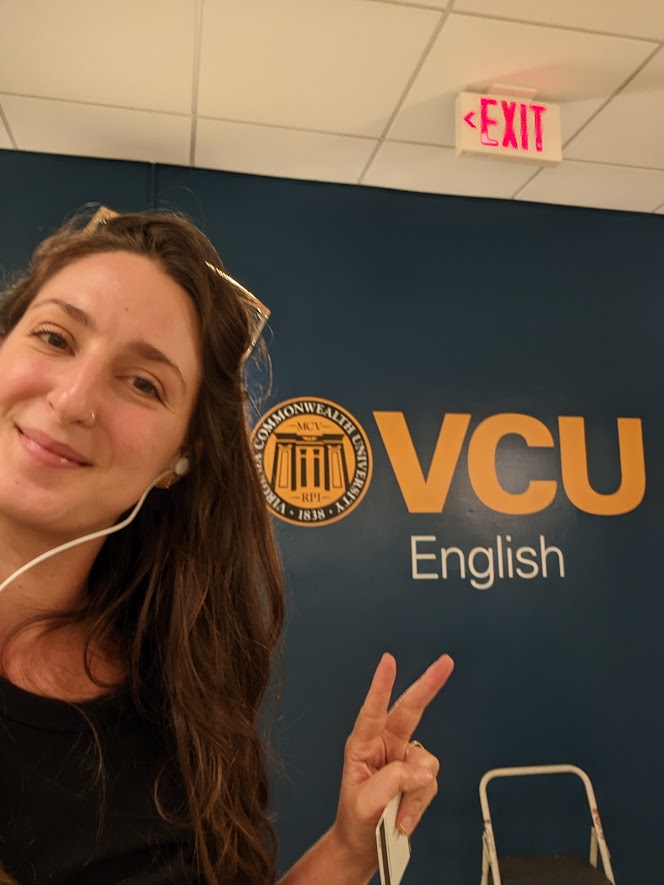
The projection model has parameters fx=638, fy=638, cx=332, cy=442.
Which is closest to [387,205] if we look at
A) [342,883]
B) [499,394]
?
[499,394]

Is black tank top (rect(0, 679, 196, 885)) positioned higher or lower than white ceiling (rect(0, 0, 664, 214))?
lower

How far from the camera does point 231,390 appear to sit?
44.1 inches

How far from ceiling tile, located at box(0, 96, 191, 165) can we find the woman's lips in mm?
1899

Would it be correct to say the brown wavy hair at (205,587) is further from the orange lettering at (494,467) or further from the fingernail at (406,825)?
the orange lettering at (494,467)

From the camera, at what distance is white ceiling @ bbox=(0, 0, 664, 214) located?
189cm

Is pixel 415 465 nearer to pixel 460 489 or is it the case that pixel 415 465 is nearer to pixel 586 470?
pixel 460 489

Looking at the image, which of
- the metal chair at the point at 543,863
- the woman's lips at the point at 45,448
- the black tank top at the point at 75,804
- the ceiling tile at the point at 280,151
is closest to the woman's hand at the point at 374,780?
the black tank top at the point at 75,804

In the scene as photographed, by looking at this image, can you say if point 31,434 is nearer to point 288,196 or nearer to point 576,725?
point 288,196

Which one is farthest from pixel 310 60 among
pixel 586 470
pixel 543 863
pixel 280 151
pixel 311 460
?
pixel 543 863

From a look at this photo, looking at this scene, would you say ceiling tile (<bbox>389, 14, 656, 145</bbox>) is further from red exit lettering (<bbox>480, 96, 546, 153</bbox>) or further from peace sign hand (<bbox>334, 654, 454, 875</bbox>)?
peace sign hand (<bbox>334, 654, 454, 875</bbox>)

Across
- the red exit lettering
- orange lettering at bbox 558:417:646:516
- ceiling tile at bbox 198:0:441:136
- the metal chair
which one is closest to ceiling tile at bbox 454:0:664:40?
ceiling tile at bbox 198:0:441:136

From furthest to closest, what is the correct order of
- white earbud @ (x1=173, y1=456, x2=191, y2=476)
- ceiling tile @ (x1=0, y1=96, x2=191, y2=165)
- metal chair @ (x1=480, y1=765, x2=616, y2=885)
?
ceiling tile @ (x1=0, y1=96, x2=191, y2=165) < metal chair @ (x1=480, y1=765, x2=616, y2=885) < white earbud @ (x1=173, y1=456, x2=191, y2=476)

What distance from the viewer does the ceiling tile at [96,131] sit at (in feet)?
7.54

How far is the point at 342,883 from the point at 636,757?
2.14 meters
